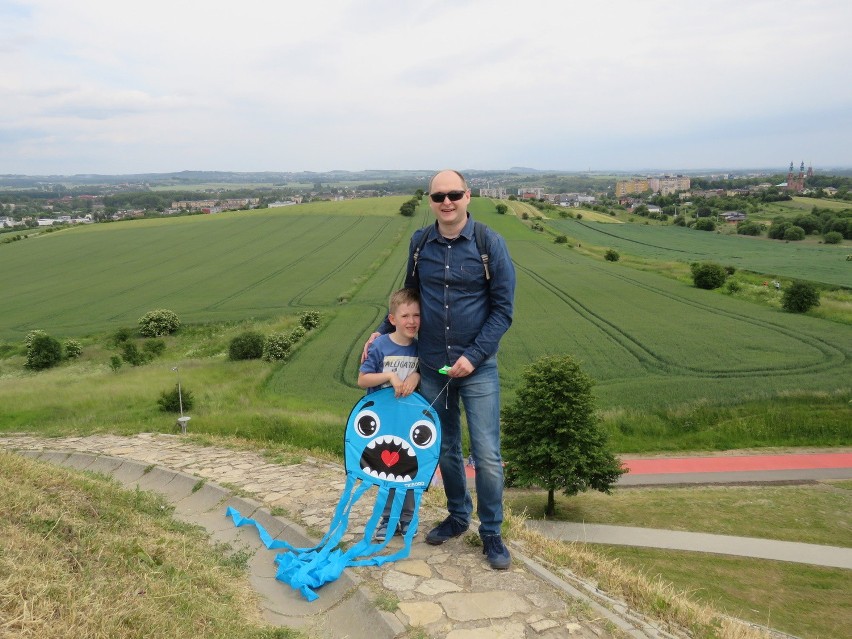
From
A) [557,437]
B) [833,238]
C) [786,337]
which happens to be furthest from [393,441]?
[833,238]

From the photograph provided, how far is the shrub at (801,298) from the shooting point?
32.3 metres

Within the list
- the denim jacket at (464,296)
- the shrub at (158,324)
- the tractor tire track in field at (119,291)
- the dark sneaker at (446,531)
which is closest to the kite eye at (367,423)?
the denim jacket at (464,296)

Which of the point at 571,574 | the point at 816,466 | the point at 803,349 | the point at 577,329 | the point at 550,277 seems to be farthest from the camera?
the point at 550,277

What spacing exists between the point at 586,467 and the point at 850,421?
10909mm

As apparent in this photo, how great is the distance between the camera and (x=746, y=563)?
11.4 metres

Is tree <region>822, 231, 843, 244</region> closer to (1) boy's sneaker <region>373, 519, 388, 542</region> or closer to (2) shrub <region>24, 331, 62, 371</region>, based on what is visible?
(2) shrub <region>24, 331, 62, 371</region>

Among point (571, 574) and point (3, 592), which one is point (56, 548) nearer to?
point (3, 592)

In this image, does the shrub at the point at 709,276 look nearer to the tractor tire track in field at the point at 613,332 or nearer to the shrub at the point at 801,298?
the shrub at the point at 801,298

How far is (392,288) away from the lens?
41219 millimetres

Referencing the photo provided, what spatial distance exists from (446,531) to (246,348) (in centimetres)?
2408

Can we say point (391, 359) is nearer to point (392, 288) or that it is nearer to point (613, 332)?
point (613, 332)

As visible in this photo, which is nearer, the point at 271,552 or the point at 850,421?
the point at 271,552

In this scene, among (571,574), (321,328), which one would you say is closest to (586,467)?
(571,574)

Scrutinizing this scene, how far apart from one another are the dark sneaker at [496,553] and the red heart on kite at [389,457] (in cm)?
96
